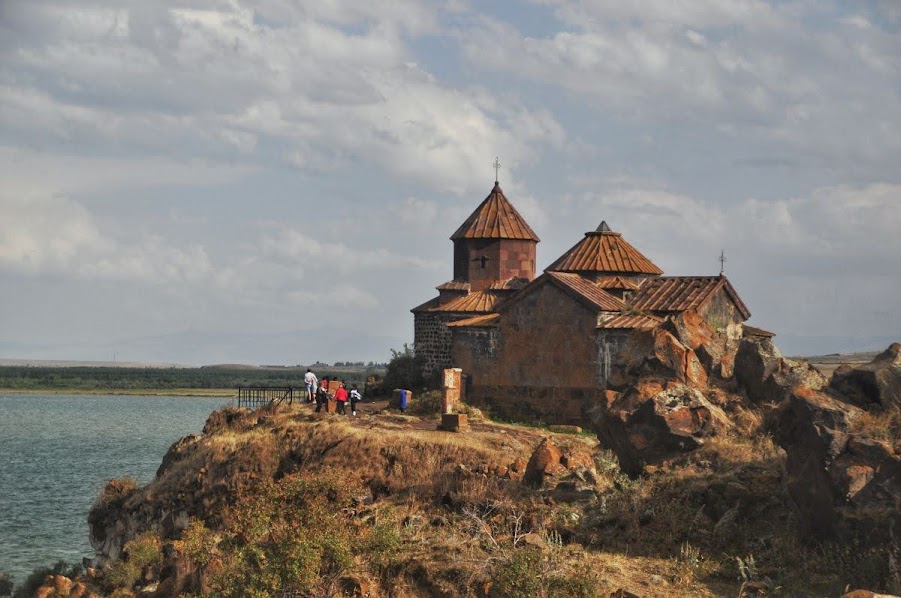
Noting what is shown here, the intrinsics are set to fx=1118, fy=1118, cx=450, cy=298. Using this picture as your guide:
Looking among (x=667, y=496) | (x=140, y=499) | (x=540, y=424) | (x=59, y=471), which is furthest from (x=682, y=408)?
(x=59, y=471)

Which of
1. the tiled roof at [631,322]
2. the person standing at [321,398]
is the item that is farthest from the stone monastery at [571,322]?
the person standing at [321,398]

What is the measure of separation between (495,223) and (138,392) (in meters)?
97.8

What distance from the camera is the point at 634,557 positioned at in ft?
48.6

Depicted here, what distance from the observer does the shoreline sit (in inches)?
4828

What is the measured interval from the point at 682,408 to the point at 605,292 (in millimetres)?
11786

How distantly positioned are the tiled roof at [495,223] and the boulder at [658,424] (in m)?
16.9

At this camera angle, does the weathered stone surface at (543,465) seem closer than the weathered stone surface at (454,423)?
Yes

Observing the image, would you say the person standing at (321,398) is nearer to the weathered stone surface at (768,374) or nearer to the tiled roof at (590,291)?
the tiled roof at (590,291)

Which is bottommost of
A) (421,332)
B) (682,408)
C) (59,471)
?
(59,471)

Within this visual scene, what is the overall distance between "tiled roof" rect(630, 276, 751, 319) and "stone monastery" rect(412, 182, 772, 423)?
0.09 feet

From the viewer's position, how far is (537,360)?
28.5 m

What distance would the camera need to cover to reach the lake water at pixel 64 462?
2967 cm

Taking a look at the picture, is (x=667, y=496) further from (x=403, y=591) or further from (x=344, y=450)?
(x=344, y=450)

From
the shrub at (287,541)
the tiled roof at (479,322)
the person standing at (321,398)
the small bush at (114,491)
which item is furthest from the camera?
the tiled roof at (479,322)
